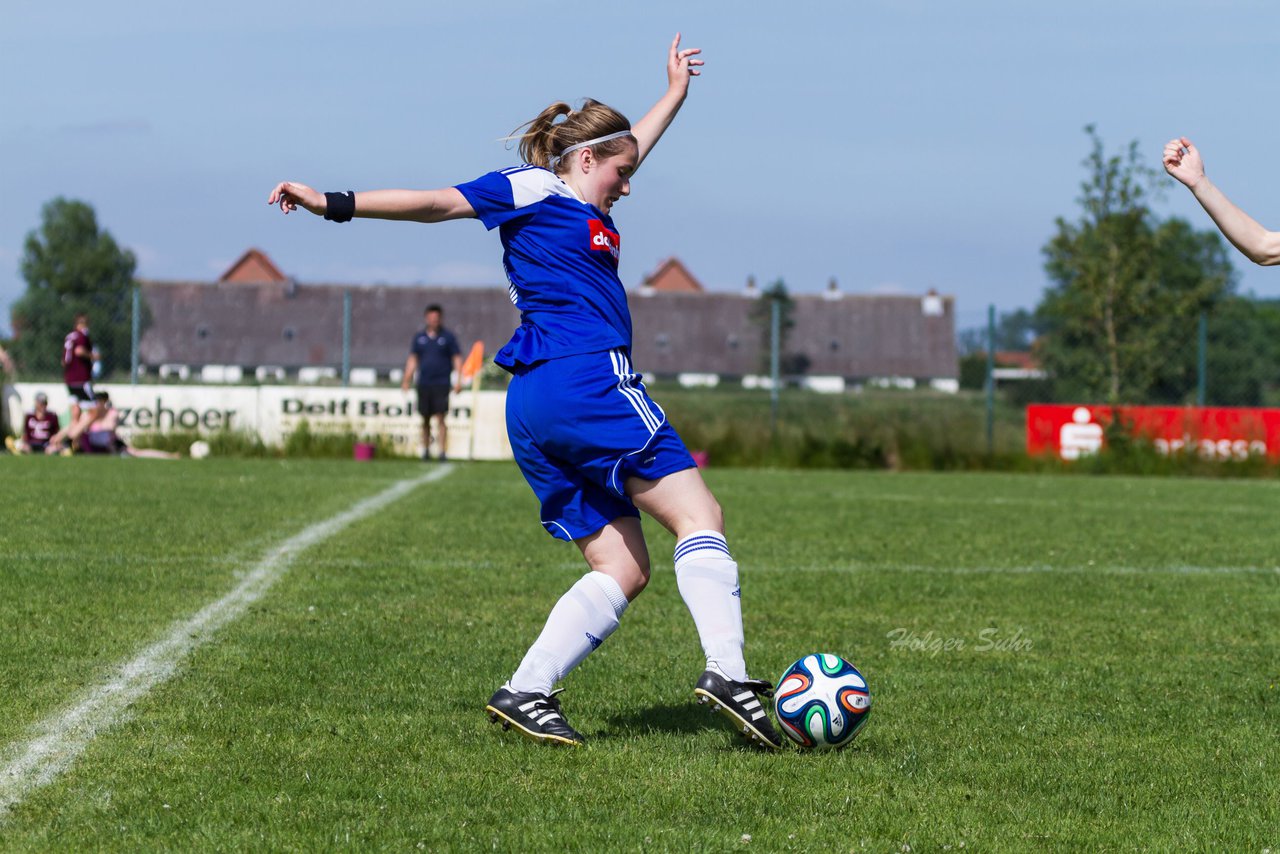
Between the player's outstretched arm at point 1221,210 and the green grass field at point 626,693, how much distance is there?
1510 mm

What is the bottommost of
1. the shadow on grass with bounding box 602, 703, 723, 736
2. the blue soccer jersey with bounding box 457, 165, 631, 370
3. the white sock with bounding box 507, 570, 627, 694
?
the shadow on grass with bounding box 602, 703, 723, 736

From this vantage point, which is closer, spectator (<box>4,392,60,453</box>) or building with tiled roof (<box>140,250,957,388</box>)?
spectator (<box>4,392,60,453</box>)

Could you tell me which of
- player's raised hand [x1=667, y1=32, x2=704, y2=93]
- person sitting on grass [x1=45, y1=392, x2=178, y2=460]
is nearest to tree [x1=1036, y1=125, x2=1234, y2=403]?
person sitting on grass [x1=45, y1=392, x2=178, y2=460]

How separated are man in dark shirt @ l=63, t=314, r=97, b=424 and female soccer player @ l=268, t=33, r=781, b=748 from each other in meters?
17.0

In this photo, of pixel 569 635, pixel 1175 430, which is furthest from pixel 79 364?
pixel 569 635

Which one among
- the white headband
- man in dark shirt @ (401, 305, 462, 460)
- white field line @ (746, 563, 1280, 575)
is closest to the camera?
the white headband

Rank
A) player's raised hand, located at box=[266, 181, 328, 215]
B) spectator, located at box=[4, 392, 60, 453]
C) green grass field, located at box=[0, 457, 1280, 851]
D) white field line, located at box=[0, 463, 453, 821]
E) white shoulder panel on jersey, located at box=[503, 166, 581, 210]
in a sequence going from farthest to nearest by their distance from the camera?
spectator, located at box=[4, 392, 60, 453] → white shoulder panel on jersey, located at box=[503, 166, 581, 210] → player's raised hand, located at box=[266, 181, 328, 215] → white field line, located at box=[0, 463, 453, 821] → green grass field, located at box=[0, 457, 1280, 851]

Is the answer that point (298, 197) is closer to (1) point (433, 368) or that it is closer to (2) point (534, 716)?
(2) point (534, 716)

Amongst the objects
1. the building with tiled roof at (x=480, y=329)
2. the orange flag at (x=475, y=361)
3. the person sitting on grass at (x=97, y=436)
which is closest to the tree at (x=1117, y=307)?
the building with tiled roof at (x=480, y=329)

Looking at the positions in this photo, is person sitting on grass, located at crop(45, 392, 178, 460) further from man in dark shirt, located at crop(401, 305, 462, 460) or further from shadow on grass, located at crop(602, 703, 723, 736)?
shadow on grass, located at crop(602, 703, 723, 736)

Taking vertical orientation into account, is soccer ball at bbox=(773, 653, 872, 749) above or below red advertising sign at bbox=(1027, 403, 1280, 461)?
below

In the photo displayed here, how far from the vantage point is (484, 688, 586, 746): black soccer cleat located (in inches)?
162

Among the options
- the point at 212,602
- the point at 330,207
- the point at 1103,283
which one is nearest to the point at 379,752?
the point at 330,207

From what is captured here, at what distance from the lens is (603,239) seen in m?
4.32
